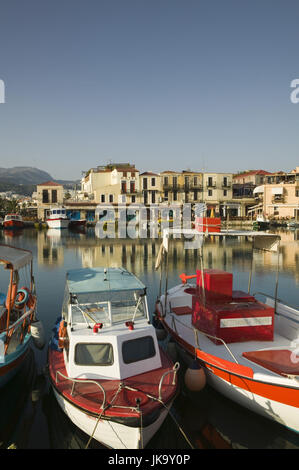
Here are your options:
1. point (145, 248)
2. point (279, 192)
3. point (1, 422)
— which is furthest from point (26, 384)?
point (279, 192)

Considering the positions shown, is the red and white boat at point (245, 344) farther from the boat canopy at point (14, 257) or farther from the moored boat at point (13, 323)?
the boat canopy at point (14, 257)

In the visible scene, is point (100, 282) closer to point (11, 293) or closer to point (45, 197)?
point (11, 293)

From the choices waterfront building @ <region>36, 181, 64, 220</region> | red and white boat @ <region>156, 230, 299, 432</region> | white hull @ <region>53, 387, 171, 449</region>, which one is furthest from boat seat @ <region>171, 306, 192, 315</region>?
waterfront building @ <region>36, 181, 64, 220</region>

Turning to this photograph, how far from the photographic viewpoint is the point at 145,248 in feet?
137

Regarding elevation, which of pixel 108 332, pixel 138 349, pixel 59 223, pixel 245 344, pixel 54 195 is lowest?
pixel 245 344

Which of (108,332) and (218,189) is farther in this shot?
(218,189)

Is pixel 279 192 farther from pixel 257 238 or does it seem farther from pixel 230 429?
pixel 230 429

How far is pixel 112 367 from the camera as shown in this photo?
802 centimetres

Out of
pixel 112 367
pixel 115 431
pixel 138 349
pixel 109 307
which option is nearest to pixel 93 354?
pixel 112 367

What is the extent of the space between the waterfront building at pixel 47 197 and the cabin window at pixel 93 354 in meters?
68.4

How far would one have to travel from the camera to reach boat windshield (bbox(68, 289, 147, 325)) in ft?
29.6

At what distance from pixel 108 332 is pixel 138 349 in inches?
35.6

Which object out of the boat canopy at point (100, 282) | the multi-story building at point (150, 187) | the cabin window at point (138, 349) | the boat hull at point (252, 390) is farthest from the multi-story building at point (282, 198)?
the cabin window at point (138, 349)
